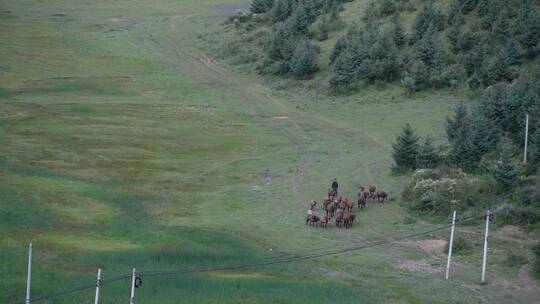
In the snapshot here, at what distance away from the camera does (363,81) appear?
8356 cm

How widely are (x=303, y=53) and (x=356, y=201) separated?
34378 mm

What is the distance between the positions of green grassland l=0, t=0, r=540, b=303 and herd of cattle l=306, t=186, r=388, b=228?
629 millimetres

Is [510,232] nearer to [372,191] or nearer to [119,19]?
[372,191]

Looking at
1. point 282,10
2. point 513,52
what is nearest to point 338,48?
point 513,52

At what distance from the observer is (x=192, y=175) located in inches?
2394

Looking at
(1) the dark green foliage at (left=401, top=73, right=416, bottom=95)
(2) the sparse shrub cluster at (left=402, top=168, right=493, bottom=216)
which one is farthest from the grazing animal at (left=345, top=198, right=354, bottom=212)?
(1) the dark green foliage at (left=401, top=73, right=416, bottom=95)

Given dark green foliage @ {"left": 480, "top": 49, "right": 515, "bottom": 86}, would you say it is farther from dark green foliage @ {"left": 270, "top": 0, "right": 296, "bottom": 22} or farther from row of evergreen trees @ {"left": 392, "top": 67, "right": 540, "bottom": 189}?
dark green foliage @ {"left": 270, "top": 0, "right": 296, "bottom": 22}

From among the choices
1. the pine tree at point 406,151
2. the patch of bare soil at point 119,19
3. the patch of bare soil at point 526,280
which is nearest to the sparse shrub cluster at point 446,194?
the pine tree at point 406,151

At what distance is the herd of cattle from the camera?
50.0m

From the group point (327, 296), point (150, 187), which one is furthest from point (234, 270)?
point (150, 187)

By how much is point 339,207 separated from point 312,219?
234 centimetres

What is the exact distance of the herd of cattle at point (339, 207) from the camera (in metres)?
50.0

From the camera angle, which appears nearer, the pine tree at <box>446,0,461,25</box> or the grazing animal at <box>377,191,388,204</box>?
the grazing animal at <box>377,191,388,204</box>

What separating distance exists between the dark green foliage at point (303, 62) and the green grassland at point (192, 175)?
9.85 feet
